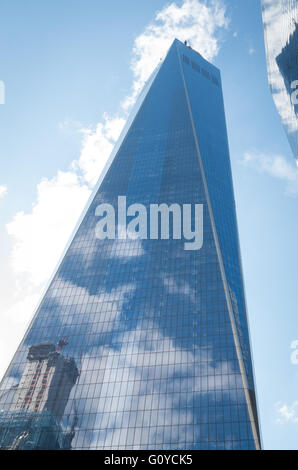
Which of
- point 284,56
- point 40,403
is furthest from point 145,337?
point 284,56

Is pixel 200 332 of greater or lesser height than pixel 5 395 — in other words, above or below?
above

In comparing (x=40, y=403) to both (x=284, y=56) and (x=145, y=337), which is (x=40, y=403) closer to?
(x=145, y=337)

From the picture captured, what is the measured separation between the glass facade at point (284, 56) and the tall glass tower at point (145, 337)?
989 inches

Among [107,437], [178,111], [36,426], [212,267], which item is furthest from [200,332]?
[178,111]

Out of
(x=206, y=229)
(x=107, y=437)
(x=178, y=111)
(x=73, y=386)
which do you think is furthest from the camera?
(x=178, y=111)

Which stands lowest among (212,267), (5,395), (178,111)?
(5,395)

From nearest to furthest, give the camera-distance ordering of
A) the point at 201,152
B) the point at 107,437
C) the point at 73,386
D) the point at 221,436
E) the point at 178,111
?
the point at 221,436, the point at 107,437, the point at 73,386, the point at 201,152, the point at 178,111

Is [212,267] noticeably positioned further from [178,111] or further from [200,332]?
[178,111]

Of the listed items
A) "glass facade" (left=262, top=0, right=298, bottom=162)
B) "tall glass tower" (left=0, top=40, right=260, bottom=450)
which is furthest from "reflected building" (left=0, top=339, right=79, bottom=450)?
"glass facade" (left=262, top=0, right=298, bottom=162)

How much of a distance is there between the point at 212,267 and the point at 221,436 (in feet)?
124

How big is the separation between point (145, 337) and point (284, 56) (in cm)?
9363

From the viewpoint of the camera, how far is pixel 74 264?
106688 millimetres

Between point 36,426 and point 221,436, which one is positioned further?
point 36,426

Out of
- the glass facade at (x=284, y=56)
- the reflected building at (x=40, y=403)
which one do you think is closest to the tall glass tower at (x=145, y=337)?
the reflected building at (x=40, y=403)
